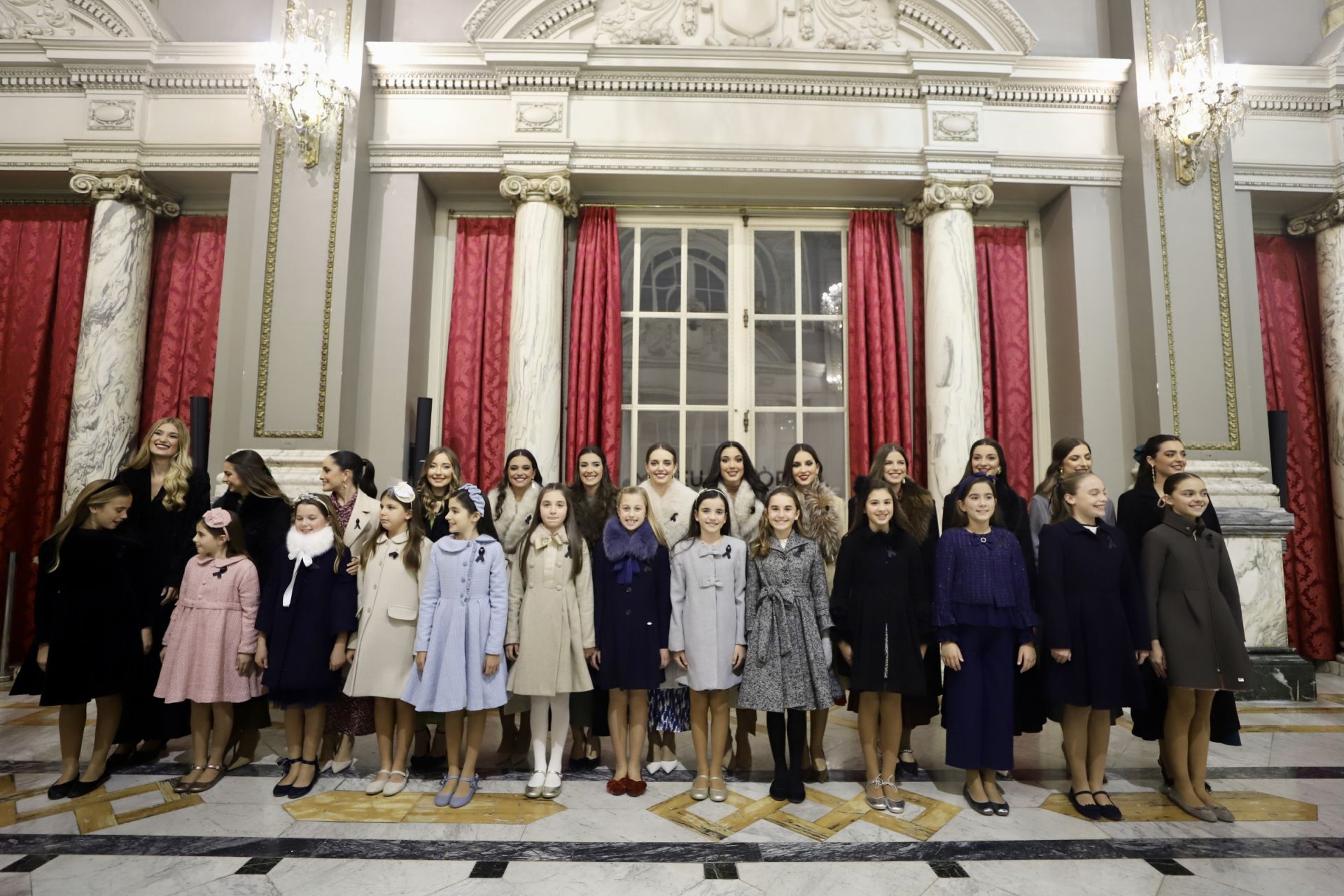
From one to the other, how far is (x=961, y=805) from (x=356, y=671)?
2.56 metres

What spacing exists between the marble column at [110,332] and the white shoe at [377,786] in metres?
3.64

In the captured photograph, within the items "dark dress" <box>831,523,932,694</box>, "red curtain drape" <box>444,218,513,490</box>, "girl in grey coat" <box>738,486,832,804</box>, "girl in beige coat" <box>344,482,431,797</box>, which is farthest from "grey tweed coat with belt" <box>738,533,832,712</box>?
"red curtain drape" <box>444,218,513,490</box>

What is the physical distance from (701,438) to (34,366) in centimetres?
512

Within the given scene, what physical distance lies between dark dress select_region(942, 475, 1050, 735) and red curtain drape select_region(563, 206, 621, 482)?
2780 mm

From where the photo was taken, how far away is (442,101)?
215 inches

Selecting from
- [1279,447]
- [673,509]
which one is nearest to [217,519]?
[673,509]

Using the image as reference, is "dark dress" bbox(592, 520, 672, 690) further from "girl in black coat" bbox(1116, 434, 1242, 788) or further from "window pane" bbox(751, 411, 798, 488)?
"window pane" bbox(751, 411, 798, 488)

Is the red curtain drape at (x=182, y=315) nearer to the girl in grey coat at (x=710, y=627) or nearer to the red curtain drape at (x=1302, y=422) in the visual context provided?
the girl in grey coat at (x=710, y=627)

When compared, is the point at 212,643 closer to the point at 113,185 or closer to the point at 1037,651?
the point at 1037,651

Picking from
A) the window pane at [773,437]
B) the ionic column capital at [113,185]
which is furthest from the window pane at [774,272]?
the ionic column capital at [113,185]

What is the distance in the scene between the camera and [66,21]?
5.47 metres

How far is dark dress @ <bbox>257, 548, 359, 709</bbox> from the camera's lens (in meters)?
3.11

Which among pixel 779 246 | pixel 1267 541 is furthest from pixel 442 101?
pixel 1267 541

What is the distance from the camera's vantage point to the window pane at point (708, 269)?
5.82m
